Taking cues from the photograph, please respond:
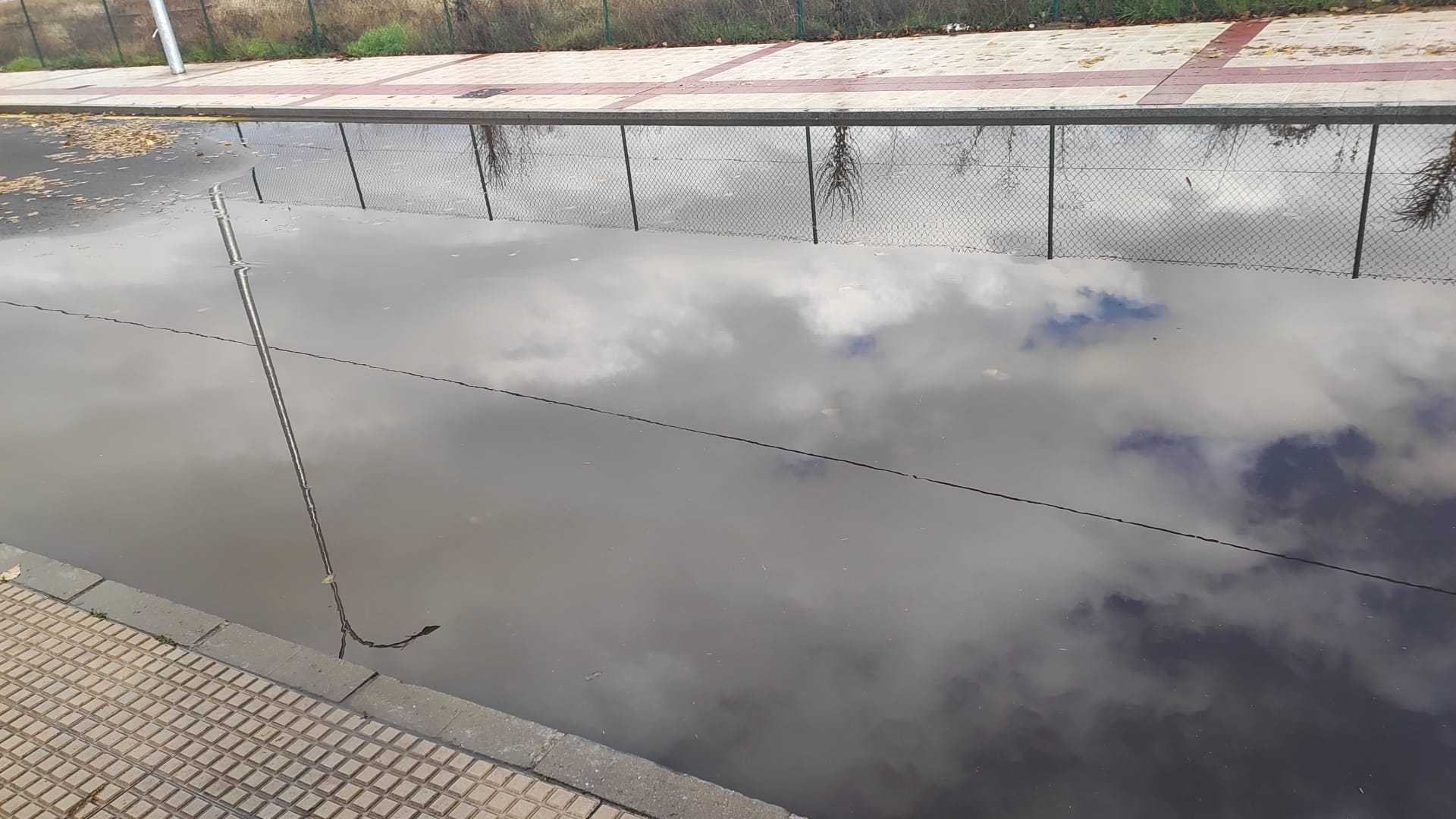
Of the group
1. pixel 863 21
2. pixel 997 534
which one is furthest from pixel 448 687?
pixel 863 21

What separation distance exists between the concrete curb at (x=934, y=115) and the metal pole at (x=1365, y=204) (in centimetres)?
73

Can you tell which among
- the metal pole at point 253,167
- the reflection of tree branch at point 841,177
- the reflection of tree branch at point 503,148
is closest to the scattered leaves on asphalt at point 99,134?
the metal pole at point 253,167

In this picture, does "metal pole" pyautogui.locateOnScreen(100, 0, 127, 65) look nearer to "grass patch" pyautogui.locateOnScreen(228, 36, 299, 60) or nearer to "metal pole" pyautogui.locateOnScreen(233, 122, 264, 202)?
"grass patch" pyautogui.locateOnScreen(228, 36, 299, 60)

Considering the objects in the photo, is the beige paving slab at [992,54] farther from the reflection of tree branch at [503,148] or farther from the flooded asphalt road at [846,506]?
the flooded asphalt road at [846,506]

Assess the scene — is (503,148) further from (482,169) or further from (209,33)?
(209,33)

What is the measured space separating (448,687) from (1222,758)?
2.89m

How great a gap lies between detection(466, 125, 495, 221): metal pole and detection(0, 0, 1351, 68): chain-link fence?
8.03m

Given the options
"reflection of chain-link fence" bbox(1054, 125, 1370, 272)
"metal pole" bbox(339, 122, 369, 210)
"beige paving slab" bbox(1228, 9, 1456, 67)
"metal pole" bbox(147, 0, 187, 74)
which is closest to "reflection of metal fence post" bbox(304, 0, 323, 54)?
"metal pole" bbox(147, 0, 187, 74)

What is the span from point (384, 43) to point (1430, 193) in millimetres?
22877

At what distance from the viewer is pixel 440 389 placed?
7.00 metres

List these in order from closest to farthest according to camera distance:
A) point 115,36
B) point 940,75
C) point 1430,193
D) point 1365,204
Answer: point 1365,204
point 1430,193
point 940,75
point 115,36

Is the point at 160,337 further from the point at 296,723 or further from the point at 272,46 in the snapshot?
the point at 272,46

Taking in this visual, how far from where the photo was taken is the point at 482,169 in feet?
42.2

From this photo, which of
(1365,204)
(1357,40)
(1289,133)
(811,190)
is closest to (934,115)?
(811,190)
